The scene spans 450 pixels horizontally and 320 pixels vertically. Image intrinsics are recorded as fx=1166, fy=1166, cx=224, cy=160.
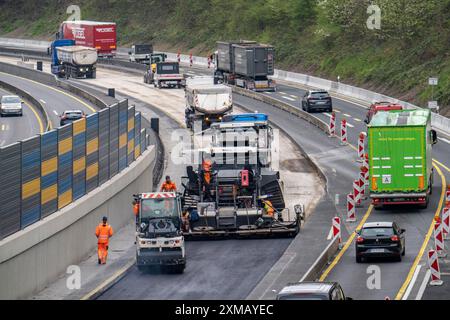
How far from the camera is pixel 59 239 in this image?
38812 mm

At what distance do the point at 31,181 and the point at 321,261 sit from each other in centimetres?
979

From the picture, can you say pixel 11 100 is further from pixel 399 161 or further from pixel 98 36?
pixel 399 161

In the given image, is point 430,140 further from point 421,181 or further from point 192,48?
point 192,48

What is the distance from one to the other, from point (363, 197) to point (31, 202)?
19882 millimetres

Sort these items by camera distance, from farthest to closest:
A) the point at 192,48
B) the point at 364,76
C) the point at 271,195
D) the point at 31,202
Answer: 1. the point at 192,48
2. the point at 364,76
3. the point at 271,195
4. the point at 31,202

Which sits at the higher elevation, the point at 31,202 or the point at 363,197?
the point at 31,202

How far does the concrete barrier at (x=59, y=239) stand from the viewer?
112ft

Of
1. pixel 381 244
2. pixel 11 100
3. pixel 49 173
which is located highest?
pixel 49 173

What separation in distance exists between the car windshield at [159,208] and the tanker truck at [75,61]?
75693 millimetres

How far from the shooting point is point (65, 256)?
1550 inches

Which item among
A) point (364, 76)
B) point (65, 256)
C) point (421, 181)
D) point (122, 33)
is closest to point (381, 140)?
point (421, 181)

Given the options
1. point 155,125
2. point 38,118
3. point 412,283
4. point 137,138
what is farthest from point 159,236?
point 38,118

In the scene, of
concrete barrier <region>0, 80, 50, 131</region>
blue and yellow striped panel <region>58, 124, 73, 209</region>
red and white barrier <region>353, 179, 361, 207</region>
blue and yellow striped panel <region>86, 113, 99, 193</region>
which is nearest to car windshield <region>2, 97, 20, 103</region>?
concrete barrier <region>0, 80, 50, 131</region>
